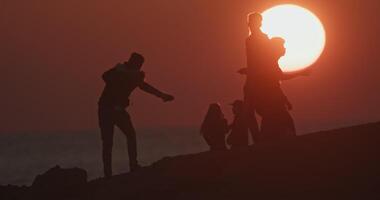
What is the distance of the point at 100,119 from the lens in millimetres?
16203

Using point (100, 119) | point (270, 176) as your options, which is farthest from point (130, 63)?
point (270, 176)

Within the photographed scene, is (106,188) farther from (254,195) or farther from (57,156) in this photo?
(57,156)

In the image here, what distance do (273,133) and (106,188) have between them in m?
2.74

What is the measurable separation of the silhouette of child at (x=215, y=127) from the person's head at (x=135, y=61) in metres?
1.78

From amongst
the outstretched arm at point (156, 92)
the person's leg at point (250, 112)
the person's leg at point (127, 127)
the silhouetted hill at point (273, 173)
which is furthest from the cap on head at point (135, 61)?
the person's leg at point (250, 112)

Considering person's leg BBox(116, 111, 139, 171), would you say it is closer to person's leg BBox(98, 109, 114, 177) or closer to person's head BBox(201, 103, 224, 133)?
person's leg BBox(98, 109, 114, 177)

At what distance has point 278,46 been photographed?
49.2 feet

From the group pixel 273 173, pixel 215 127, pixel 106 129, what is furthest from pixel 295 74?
pixel 106 129

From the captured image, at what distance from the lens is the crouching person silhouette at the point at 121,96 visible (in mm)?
15797

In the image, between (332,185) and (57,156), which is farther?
(57,156)

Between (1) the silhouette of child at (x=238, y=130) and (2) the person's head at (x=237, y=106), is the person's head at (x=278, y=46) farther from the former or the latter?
(2) the person's head at (x=237, y=106)

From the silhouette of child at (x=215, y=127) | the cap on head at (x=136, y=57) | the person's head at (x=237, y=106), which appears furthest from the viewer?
the silhouette of child at (x=215, y=127)

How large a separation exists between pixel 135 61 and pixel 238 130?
2.00 metres

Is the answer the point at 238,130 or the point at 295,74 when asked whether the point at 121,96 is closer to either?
the point at 238,130
